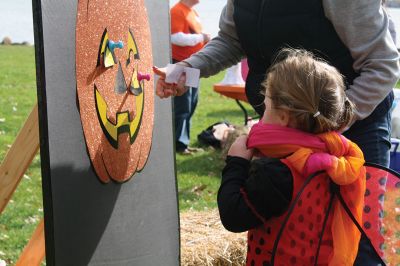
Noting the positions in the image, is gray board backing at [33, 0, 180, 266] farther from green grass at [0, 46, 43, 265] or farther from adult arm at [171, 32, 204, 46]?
adult arm at [171, 32, 204, 46]

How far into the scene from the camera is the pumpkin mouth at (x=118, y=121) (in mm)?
2275

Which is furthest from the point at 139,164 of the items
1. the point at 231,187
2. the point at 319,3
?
the point at 319,3

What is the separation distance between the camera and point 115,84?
7.75 ft

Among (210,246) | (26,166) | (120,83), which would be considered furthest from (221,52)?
(210,246)

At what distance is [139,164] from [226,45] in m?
0.55

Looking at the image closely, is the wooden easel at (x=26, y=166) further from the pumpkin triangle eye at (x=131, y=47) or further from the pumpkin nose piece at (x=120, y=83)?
the pumpkin triangle eye at (x=131, y=47)

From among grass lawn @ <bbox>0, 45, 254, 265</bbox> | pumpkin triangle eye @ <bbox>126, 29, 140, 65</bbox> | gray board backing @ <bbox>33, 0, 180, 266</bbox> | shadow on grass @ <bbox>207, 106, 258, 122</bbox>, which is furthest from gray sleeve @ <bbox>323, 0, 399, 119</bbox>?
shadow on grass @ <bbox>207, 106, 258, 122</bbox>

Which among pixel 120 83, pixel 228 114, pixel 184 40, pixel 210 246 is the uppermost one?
pixel 120 83

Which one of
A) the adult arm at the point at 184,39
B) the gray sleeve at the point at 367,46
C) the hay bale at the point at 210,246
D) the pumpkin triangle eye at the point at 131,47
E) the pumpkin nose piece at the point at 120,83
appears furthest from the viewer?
the adult arm at the point at 184,39

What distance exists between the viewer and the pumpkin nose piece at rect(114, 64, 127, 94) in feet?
7.79

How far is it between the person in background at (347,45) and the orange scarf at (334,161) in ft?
0.53

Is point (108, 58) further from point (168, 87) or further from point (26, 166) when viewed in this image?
point (26, 166)

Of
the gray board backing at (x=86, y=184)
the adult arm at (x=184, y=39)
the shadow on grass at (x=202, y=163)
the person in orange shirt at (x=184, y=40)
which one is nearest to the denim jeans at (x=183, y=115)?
the person in orange shirt at (x=184, y=40)

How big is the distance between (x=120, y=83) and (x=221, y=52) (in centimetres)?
43
